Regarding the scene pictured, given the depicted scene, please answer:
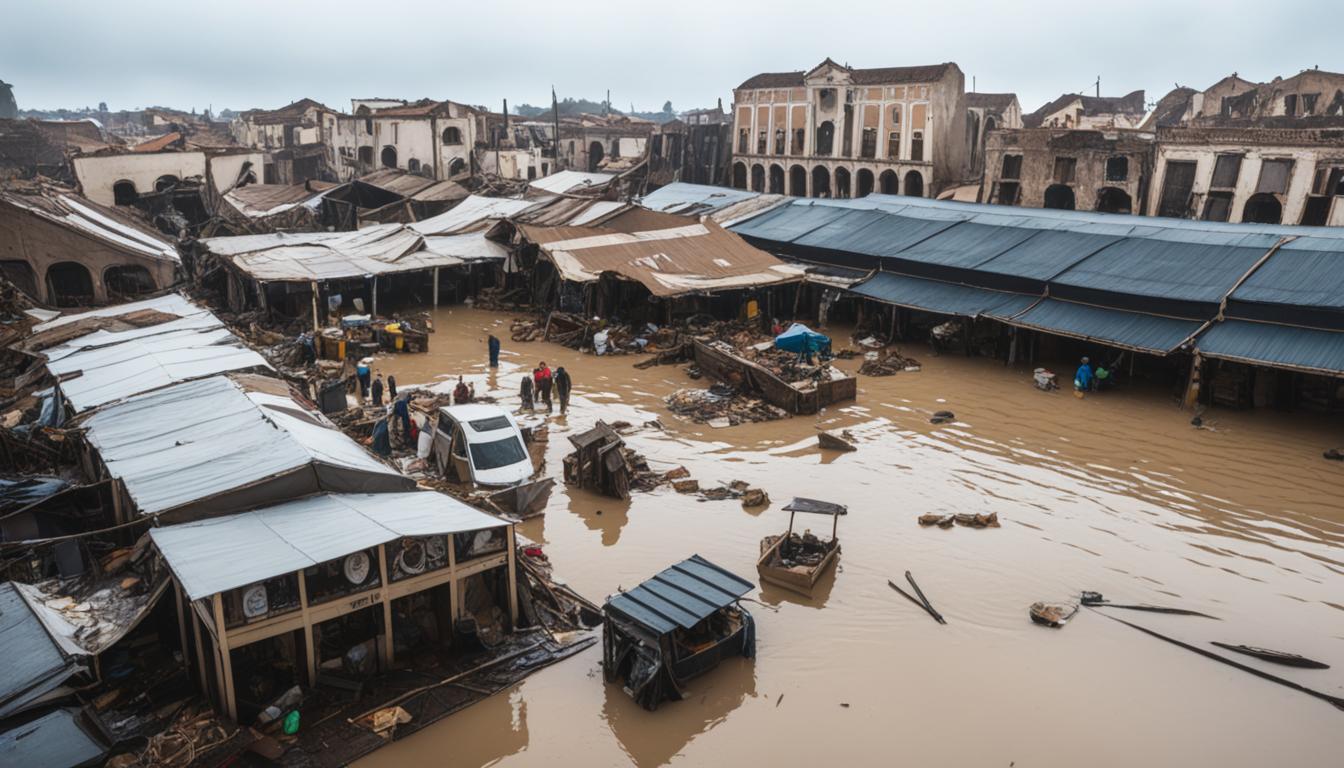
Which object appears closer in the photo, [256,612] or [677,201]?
[256,612]

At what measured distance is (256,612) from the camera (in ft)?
29.6

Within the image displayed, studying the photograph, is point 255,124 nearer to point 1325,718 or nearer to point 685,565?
point 685,565

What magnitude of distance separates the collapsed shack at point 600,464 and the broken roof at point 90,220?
20.5m

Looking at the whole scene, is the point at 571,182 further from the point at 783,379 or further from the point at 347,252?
the point at 783,379

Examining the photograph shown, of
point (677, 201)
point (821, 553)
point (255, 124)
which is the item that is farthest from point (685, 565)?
point (255, 124)

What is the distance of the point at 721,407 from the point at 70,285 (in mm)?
22566

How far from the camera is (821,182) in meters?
50.9

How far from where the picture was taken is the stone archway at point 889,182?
4694cm

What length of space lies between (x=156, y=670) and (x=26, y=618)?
1541mm

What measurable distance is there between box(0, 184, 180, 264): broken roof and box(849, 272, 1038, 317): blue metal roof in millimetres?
24171

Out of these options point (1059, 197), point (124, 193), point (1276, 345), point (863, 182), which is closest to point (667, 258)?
point (1276, 345)

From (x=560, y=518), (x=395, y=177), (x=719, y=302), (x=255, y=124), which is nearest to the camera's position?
(x=560, y=518)

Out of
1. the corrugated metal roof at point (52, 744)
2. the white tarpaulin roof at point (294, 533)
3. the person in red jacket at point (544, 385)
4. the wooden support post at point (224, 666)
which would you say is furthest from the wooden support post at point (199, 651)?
the person in red jacket at point (544, 385)

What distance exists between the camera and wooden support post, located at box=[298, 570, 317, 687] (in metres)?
9.20
